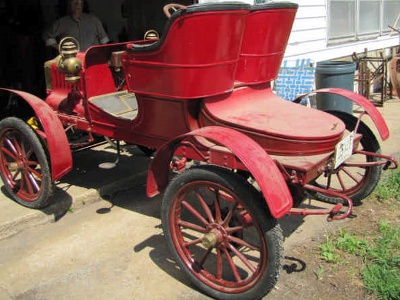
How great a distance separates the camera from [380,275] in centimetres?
306

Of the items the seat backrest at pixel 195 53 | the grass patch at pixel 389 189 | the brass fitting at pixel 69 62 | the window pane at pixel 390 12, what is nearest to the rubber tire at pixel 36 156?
the brass fitting at pixel 69 62

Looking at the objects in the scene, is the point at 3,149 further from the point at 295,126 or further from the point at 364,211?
the point at 364,211

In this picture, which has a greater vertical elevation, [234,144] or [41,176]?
[234,144]

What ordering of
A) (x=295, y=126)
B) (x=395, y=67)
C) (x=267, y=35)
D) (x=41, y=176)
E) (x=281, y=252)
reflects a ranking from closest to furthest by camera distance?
(x=281, y=252), (x=295, y=126), (x=267, y=35), (x=41, y=176), (x=395, y=67)

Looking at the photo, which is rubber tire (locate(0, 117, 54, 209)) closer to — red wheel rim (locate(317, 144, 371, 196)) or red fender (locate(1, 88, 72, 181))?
red fender (locate(1, 88, 72, 181))

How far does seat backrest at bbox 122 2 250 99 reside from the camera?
2857mm

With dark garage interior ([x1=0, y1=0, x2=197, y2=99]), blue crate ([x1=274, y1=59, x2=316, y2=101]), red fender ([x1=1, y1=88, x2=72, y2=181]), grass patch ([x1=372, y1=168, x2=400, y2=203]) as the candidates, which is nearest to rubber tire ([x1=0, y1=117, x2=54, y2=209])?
red fender ([x1=1, y1=88, x2=72, y2=181])

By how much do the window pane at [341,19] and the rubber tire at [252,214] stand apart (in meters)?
6.41

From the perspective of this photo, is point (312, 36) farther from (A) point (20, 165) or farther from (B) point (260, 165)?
(B) point (260, 165)

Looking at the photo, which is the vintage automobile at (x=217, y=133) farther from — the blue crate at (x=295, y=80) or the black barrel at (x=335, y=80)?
the black barrel at (x=335, y=80)

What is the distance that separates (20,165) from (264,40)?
2.42 metres

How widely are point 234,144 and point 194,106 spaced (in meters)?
0.71

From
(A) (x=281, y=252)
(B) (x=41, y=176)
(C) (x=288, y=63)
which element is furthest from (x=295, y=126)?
(C) (x=288, y=63)

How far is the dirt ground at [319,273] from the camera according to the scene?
295 centimetres
